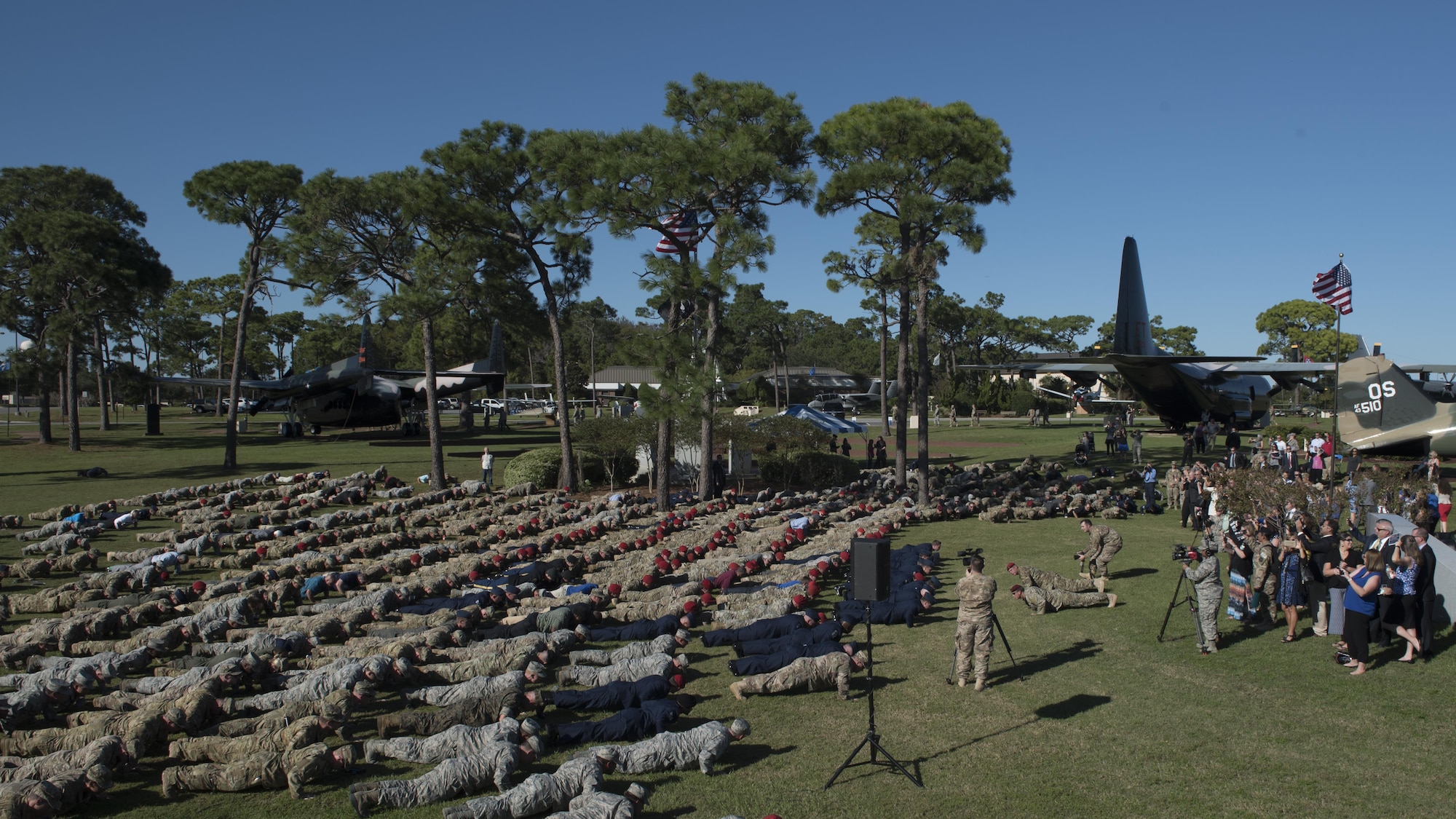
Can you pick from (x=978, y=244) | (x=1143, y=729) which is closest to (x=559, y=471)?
(x=978, y=244)

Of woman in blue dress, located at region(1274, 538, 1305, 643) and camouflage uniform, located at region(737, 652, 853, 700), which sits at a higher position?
woman in blue dress, located at region(1274, 538, 1305, 643)

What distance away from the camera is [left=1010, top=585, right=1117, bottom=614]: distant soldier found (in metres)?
13.2

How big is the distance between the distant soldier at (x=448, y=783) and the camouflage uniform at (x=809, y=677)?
3038 millimetres

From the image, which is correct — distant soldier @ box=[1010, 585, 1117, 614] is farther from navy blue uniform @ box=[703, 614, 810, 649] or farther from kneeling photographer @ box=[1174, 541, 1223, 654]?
navy blue uniform @ box=[703, 614, 810, 649]

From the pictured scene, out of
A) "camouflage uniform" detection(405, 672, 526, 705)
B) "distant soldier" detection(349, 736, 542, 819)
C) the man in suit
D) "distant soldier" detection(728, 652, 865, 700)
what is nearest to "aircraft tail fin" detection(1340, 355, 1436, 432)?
the man in suit

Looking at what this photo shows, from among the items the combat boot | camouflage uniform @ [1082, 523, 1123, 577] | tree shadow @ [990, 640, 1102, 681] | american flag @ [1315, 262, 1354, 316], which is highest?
american flag @ [1315, 262, 1354, 316]

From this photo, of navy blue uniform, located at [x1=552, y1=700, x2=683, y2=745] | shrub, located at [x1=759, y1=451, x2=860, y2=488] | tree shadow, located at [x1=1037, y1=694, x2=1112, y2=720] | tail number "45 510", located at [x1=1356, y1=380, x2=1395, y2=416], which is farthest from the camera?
shrub, located at [x1=759, y1=451, x2=860, y2=488]

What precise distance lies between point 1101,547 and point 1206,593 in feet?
13.4

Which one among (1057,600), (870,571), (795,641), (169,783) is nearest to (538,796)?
(870,571)

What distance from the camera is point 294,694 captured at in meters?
9.25

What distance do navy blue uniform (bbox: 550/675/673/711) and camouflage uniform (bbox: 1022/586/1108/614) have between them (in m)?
6.60

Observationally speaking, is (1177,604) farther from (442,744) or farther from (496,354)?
(496,354)

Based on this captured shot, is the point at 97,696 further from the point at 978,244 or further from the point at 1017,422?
the point at 1017,422

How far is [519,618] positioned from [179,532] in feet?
42.5
